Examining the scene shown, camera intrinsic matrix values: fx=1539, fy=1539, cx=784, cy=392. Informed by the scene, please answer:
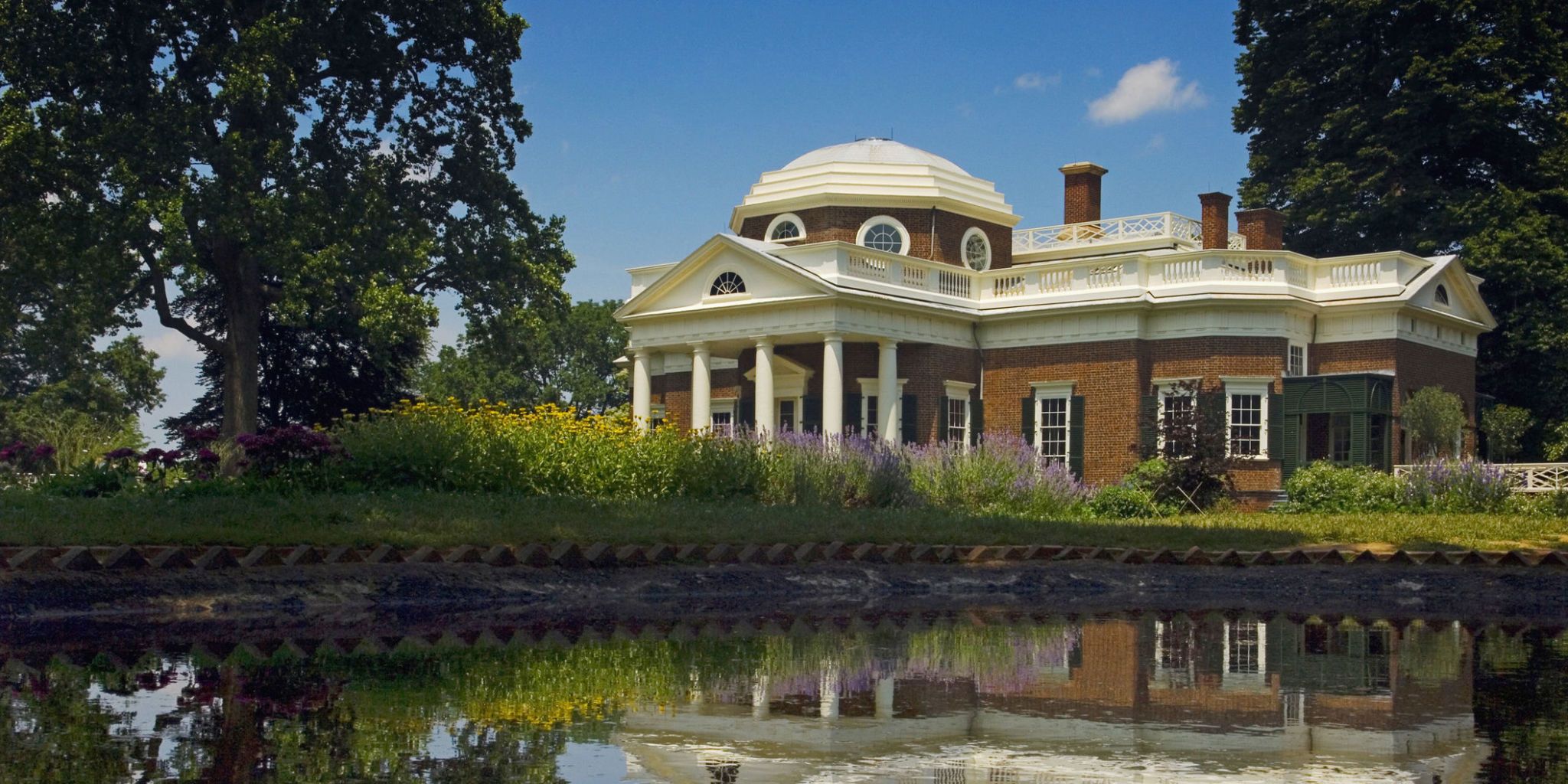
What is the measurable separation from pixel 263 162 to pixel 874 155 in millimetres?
16290

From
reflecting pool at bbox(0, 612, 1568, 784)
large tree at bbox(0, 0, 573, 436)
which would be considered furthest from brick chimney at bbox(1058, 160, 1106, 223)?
reflecting pool at bbox(0, 612, 1568, 784)

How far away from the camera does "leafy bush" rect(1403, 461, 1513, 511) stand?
1004 inches

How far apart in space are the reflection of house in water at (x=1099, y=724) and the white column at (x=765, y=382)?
23.7m

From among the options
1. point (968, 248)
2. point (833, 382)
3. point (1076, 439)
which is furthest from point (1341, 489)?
point (968, 248)

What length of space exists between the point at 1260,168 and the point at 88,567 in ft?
131

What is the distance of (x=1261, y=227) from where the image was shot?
36344 millimetres

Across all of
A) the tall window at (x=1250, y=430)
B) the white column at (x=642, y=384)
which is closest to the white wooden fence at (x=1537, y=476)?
the tall window at (x=1250, y=430)

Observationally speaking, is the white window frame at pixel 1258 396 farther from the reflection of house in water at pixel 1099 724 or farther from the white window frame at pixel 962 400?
the reflection of house in water at pixel 1099 724

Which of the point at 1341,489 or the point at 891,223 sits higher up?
the point at 891,223

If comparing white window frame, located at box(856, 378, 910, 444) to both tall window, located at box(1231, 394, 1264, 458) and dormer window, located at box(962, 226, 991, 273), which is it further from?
tall window, located at box(1231, 394, 1264, 458)

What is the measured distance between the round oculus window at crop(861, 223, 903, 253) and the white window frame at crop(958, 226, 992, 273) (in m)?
1.78

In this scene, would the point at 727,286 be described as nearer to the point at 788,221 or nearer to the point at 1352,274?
the point at 788,221

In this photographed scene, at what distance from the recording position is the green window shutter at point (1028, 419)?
114 feet

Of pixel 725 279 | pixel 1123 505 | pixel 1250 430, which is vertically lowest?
pixel 1123 505
